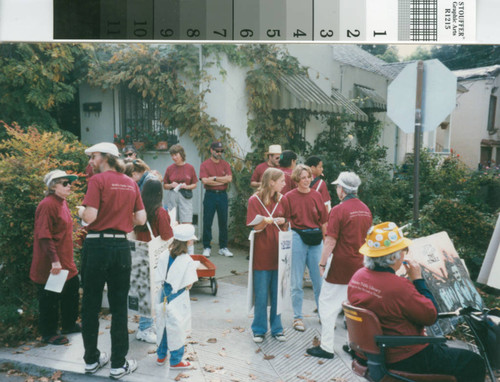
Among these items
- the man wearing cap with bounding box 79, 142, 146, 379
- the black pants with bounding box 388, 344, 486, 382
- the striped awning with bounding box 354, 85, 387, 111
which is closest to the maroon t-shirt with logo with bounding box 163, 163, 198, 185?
the striped awning with bounding box 354, 85, 387, 111

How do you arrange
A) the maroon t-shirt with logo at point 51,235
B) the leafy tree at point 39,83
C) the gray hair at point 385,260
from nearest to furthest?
1. the gray hair at point 385,260
2. the maroon t-shirt with logo at point 51,235
3. the leafy tree at point 39,83

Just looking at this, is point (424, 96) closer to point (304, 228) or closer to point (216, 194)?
point (304, 228)

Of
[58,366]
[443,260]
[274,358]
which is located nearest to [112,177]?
[58,366]

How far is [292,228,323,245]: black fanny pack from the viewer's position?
4.89 meters

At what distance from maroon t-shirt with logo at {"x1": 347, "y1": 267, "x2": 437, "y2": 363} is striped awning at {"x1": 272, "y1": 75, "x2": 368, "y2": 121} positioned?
437 centimetres

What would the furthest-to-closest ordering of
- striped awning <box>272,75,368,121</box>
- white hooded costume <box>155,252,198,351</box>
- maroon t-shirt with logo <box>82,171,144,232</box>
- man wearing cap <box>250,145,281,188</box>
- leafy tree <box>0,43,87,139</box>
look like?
striped awning <box>272,75,368,121</box>
man wearing cap <box>250,145,281,188</box>
leafy tree <box>0,43,87,139</box>
white hooded costume <box>155,252,198,351</box>
maroon t-shirt with logo <box>82,171,144,232</box>

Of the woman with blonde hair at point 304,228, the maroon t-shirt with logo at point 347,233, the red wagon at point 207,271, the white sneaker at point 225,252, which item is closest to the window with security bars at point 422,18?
the maroon t-shirt with logo at point 347,233

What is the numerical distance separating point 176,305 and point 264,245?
1155 mm

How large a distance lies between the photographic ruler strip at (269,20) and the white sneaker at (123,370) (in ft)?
9.77

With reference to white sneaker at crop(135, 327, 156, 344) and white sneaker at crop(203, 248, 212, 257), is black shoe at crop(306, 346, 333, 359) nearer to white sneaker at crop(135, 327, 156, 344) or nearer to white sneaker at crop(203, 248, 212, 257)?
white sneaker at crop(135, 327, 156, 344)

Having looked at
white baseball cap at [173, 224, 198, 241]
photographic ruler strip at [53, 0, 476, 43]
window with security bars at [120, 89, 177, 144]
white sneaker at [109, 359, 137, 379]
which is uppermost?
photographic ruler strip at [53, 0, 476, 43]

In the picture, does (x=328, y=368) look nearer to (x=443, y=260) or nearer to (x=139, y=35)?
(x=443, y=260)

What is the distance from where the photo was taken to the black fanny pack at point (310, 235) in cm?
489

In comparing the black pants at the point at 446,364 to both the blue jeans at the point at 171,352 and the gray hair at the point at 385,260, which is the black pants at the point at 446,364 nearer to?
the gray hair at the point at 385,260
